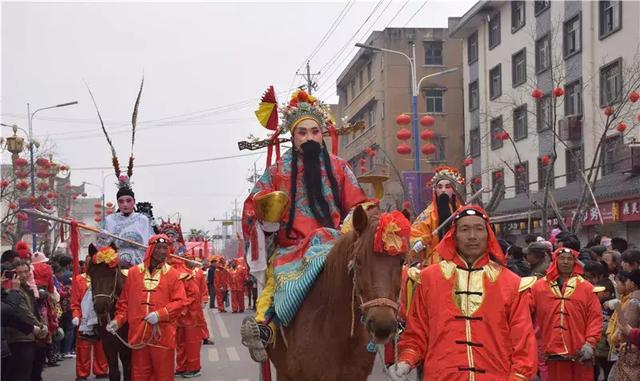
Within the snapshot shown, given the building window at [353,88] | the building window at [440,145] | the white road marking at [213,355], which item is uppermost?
the building window at [353,88]

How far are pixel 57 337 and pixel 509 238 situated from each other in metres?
24.9

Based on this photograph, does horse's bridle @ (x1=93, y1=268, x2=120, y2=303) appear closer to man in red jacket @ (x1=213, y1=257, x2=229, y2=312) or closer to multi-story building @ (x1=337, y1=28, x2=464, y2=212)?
man in red jacket @ (x1=213, y1=257, x2=229, y2=312)

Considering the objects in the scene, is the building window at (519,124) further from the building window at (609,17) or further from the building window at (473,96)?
the building window at (609,17)

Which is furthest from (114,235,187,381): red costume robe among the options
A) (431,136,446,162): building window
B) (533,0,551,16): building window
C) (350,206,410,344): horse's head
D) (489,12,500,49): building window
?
(431,136,446,162): building window

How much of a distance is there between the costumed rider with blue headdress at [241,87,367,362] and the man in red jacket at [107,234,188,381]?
2.69 meters

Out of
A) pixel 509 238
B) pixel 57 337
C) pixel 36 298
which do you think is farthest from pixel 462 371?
pixel 509 238

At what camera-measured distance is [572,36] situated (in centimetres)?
2973

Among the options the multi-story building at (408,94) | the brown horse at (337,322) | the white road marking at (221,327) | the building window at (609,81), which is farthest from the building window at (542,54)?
the brown horse at (337,322)

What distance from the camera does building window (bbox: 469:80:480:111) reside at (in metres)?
39.3

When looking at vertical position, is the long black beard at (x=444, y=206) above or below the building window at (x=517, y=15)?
below

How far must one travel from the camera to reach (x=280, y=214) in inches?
272

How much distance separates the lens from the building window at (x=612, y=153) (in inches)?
1021

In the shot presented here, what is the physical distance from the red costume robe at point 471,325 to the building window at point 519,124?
2882 centimetres

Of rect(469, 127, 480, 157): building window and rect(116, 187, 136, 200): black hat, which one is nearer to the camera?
rect(116, 187, 136, 200): black hat
